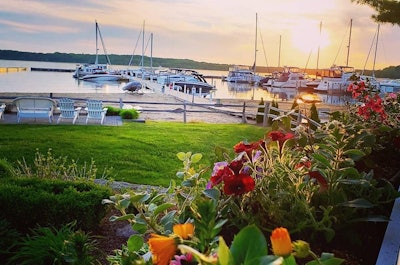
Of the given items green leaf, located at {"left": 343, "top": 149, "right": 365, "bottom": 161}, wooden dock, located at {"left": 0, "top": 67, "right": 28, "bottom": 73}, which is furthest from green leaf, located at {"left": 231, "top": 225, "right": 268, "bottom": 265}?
wooden dock, located at {"left": 0, "top": 67, "right": 28, "bottom": 73}

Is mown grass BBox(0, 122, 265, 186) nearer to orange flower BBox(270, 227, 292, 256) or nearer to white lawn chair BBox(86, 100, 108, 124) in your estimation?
white lawn chair BBox(86, 100, 108, 124)

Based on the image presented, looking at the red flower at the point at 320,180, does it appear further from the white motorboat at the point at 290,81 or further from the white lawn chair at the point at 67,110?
the white motorboat at the point at 290,81

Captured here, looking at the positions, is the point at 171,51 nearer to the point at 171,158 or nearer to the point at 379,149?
the point at 171,158

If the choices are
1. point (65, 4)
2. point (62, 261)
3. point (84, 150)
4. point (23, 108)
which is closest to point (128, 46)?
point (65, 4)

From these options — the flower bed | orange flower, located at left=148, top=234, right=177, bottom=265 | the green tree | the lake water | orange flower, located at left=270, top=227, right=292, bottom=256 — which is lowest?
the lake water

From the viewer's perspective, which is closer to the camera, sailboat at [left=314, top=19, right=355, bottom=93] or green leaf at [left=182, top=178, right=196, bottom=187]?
green leaf at [left=182, top=178, right=196, bottom=187]

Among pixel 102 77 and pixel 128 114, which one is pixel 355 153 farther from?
pixel 102 77

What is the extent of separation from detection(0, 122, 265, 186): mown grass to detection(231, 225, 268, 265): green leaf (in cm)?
672

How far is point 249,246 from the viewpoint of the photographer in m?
0.95

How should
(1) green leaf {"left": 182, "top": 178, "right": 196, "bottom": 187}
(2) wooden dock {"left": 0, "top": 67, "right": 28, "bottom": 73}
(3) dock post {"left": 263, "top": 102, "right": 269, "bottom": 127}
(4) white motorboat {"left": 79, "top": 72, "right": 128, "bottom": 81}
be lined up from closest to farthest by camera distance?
(1) green leaf {"left": 182, "top": 178, "right": 196, "bottom": 187}
(3) dock post {"left": 263, "top": 102, "right": 269, "bottom": 127}
(4) white motorboat {"left": 79, "top": 72, "right": 128, "bottom": 81}
(2) wooden dock {"left": 0, "top": 67, "right": 28, "bottom": 73}

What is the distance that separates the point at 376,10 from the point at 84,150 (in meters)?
7.30

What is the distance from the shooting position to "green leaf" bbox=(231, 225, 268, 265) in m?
0.94

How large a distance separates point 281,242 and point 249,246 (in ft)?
0.29

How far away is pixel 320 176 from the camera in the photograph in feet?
7.05
